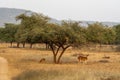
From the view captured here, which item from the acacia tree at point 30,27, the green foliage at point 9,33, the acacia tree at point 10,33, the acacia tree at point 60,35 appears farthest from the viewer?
the green foliage at point 9,33

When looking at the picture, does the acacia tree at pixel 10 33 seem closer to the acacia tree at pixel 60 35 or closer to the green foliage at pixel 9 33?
the green foliage at pixel 9 33

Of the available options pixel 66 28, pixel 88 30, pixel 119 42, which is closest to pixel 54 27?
pixel 66 28

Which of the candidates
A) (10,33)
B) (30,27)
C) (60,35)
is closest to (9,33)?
(10,33)

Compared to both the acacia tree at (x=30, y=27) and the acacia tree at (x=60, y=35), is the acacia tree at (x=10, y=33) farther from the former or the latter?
the acacia tree at (x=60, y=35)

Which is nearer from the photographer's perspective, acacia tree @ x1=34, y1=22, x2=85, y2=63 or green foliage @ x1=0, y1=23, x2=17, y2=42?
acacia tree @ x1=34, y1=22, x2=85, y2=63

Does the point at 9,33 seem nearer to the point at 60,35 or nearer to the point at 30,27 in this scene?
the point at 30,27

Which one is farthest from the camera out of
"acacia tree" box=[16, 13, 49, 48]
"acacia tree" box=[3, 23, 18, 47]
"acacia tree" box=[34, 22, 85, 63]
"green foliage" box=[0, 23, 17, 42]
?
"green foliage" box=[0, 23, 17, 42]

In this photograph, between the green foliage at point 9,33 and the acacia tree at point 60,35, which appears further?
the green foliage at point 9,33

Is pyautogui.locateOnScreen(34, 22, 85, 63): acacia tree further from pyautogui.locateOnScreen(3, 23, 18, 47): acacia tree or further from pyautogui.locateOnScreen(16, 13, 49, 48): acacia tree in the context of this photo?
pyautogui.locateOnScreen(3, 23, 18, 47): acacia tree

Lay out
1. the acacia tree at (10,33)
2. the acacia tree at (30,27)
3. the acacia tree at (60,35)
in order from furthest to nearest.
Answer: the acacia tree at (10,33) → the acacia tree at (30,27) → the acacia tree at (60,35)

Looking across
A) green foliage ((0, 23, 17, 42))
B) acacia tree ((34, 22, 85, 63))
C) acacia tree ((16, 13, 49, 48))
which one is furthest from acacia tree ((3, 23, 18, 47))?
acacia tree ((34, 22, 85, 63))

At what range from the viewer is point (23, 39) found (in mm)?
38125

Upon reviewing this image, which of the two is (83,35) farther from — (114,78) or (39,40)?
(114,78)

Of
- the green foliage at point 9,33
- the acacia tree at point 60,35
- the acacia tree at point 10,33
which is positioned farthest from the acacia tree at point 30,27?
the green foliage at point 9,33
